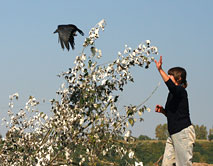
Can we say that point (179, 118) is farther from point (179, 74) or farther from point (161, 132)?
point (161, 132)

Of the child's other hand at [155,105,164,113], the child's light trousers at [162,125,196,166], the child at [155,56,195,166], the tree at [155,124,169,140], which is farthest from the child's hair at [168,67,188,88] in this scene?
the tree at [155,124,169,140]

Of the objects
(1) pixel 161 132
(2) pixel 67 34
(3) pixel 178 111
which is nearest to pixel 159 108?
(3) pixel 178 111

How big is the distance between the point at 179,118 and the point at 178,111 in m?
0.11

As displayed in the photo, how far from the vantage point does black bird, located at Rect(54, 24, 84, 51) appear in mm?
7031

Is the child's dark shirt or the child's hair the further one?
the child's hair

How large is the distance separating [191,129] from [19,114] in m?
3.19

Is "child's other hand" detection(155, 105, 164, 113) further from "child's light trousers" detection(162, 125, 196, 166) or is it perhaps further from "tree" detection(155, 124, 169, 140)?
"tree" detection(155, 124, 169, 140)

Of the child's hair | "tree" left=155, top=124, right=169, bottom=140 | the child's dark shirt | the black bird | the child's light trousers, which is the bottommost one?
the child's light trousers

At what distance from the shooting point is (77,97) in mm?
6723

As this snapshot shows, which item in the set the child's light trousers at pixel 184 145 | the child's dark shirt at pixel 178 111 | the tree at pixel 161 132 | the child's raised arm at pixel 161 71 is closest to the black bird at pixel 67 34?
the child's raised arm at pixel 161 71

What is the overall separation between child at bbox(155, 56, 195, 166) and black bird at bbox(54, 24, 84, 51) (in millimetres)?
1648

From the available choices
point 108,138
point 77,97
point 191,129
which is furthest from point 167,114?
point 77,97

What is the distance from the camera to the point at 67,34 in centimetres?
704

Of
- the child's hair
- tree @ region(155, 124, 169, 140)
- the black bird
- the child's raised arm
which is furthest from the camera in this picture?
tree @ region(155, 124, 169, 140)
